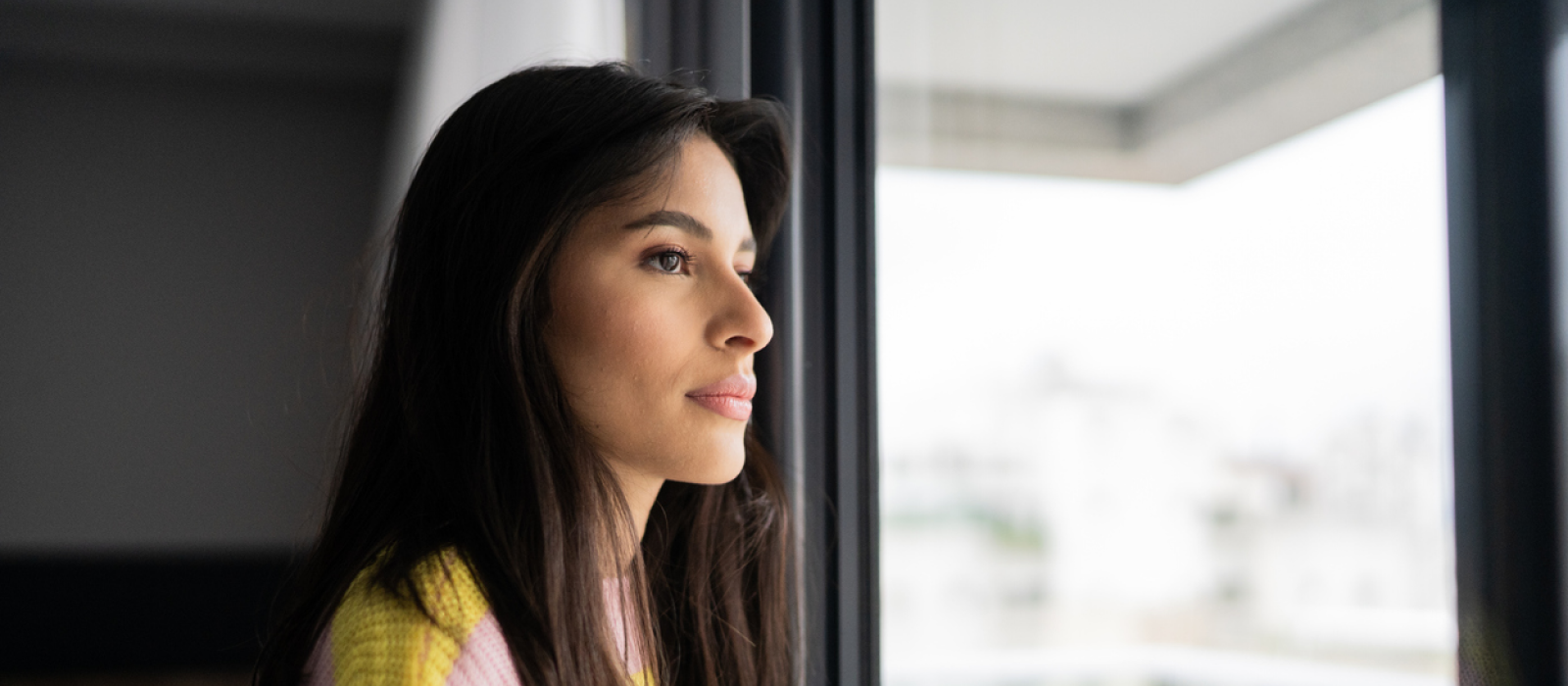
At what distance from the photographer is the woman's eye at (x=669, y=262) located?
798 mm

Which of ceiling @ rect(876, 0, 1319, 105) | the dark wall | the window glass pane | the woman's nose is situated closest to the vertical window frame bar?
the window glass pane

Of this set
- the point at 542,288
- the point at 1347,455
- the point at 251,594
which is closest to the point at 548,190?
the point at 542,288

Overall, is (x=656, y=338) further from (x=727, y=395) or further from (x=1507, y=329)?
(x=1507, y=329)

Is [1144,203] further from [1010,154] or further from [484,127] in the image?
[484,127]

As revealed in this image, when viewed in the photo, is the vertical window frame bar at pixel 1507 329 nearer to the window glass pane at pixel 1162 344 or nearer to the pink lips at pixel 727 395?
the window glass pane at pixel 1162 344

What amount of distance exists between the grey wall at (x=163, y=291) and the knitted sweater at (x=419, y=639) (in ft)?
9.49

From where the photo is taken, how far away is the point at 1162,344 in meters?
0.73

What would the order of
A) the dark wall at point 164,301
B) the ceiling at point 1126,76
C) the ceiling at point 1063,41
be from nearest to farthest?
the ceiling at point 1126,76 → the ceiling at point 1063,41 → the dark wall at point 164,301

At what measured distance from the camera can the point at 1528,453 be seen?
429mm

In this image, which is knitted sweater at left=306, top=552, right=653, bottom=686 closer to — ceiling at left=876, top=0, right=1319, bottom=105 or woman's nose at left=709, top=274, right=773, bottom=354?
woman's nose at left=709, top=274, right=773, bottom=354

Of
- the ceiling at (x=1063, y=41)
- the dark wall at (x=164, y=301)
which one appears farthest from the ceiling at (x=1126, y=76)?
the dark wall at (x=164, y=301)

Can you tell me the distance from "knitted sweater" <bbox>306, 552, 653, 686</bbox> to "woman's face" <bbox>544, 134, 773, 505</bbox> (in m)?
0.16

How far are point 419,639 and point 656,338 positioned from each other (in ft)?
0.90

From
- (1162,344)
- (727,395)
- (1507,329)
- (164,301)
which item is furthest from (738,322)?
(164,301)
